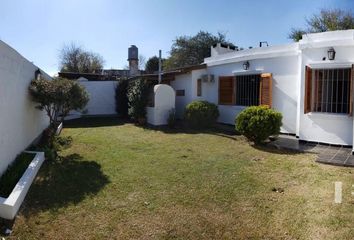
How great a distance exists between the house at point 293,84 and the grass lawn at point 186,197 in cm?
184

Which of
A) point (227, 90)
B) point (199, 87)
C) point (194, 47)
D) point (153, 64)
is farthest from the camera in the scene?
point (153, 64)

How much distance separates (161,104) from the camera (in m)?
15.9

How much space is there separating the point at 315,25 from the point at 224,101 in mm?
17467

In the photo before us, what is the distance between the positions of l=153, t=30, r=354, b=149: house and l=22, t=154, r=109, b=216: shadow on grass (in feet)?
23.8

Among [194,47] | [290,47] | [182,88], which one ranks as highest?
[194,47]

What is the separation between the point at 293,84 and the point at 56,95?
8.55 meters

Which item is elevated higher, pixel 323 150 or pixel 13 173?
pixel 13 173

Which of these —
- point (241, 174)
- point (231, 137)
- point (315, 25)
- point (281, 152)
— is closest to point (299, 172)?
point (241, 174)

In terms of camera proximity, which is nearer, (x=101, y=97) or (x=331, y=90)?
(x=331, y=90)

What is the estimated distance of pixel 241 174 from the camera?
750 centimetres

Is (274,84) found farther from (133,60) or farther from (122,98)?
(133,60)

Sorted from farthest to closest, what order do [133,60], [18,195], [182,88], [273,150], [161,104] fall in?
1. [133,60]
2. [182,88]
3. [161,104]
4. [273,150]
5. [18,195]

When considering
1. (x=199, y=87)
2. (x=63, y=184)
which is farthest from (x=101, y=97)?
(x=63, y=184)

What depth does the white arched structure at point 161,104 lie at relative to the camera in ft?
51.6
